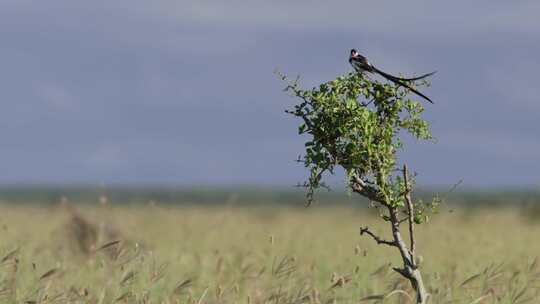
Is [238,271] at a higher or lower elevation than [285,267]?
lower

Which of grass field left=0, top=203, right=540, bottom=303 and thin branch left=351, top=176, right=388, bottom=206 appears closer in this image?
thin branch left=351, top=176, right=388, bottom=206

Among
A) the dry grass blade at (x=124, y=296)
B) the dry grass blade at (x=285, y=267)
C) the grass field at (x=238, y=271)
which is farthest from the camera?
the grass field at (x=238, y=271)

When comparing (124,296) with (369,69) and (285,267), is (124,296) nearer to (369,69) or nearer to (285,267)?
(285,267)

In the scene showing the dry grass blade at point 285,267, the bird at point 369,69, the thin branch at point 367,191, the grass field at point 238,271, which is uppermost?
the bird at point 369,69

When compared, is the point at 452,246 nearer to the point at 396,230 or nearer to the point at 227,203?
the point at 227,203

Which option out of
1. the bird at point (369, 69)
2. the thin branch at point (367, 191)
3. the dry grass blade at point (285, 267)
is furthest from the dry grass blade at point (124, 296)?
the bird at point (369, 69)

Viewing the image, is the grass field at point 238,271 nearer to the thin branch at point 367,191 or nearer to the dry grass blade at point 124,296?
the dry grass blade at point 124,296

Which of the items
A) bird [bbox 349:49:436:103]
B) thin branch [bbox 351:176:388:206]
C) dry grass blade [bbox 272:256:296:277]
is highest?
bird [bbox 349:49:436:103]

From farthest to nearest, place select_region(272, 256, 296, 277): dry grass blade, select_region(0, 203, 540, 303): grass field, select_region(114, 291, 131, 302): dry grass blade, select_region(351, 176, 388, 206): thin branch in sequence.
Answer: select_region(0, 203, 540, 303): grass field
select_region(272, 256, 296, 277): dry grass blade
select_region(114, 291, 131, 302): dry grass blade
select_region(351, 176, 388, 206): thin branch

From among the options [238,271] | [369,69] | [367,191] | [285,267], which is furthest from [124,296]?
[238,271]

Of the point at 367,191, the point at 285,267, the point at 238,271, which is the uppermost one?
the point at 367,191

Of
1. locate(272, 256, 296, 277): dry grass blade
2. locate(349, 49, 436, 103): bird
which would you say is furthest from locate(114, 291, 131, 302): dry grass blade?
locate(349, 49, 436, 103): bird

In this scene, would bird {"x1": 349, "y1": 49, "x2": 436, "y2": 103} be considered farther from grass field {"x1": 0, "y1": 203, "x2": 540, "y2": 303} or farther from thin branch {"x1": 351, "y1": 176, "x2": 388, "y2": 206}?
grass field {"x1": 0, "y1": 203, "x2": 540, "y2": 303}

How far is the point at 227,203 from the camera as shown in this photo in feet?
52.3
